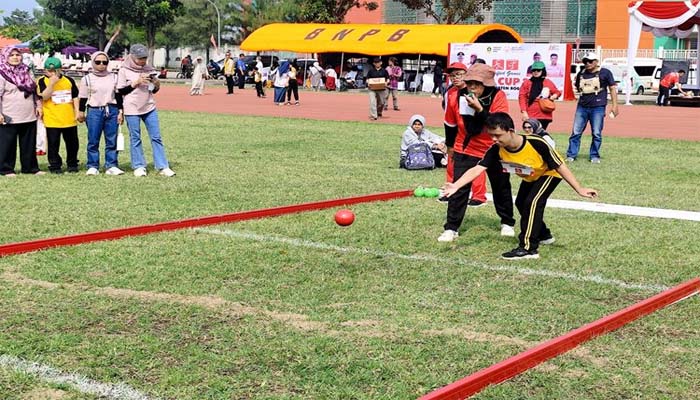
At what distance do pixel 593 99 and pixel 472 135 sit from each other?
7.04 meters

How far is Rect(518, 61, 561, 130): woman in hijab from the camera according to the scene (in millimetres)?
14117

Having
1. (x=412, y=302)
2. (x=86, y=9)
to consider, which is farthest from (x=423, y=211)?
(x=86, y=9)

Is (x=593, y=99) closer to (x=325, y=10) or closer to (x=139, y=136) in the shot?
(x=139, y=136)

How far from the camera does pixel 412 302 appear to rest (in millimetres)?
6219

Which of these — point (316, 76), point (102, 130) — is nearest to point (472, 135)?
point (102, 130)

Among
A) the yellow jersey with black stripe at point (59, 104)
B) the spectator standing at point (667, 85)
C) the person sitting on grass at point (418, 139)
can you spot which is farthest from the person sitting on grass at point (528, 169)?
the spectator standing at point (667, 85)

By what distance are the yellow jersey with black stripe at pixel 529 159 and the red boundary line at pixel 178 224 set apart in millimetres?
2743

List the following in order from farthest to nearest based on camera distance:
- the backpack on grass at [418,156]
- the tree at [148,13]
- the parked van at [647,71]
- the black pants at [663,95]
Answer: the tree at [148,13], the parked van at [647,71], the black pants at [663,95], the backpack on grass at [418,156]

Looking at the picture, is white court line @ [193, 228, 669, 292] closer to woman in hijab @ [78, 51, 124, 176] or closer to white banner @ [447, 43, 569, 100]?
woman in hijab @ [78, 51, 124, 176]

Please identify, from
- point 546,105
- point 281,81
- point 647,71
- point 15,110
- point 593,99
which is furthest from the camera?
point 647,71

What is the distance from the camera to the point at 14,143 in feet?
40.9

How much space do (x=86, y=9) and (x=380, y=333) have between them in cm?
7395

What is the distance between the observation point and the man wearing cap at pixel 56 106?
497 inches

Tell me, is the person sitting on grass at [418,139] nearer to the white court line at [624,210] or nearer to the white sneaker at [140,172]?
the white court line at [624,210]
